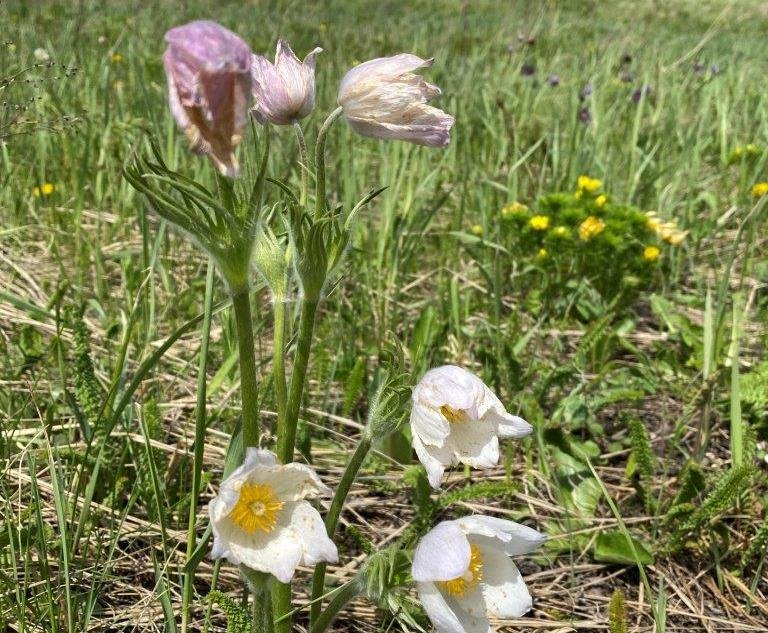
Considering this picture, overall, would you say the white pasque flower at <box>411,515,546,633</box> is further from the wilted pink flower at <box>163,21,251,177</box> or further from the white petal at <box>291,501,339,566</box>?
the wilted pink flower at <box>163,21,251,177</box>

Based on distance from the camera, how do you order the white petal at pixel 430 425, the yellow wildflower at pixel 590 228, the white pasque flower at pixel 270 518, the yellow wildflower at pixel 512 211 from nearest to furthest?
the white pasque flower at pixel 270 518
the white petal at pixel 430 425
the yellow wildflower at pixel 590 228
the yellow wildflower at pixel 512 211

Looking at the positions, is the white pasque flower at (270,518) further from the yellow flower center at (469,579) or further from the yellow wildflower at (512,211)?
the yellow wildflower at (512,211)

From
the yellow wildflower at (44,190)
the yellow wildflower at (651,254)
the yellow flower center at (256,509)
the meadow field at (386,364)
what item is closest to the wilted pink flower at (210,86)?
the meadow field at (386,364)

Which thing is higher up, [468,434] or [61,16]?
[468,434]

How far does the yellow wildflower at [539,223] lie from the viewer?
8.98ft

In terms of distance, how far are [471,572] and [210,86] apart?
76cm

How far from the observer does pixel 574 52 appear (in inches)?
289

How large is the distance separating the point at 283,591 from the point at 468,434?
1.16 feet

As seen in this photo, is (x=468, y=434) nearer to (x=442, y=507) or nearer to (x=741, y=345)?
(x=442, y=507)

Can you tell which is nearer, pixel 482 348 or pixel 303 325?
pixel 303 325

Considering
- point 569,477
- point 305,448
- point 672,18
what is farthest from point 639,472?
point 672,18

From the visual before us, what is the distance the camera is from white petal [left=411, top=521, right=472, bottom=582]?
107cm

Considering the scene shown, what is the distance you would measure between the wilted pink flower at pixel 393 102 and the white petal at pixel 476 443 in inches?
16.6

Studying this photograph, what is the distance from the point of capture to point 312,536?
1063 mm
